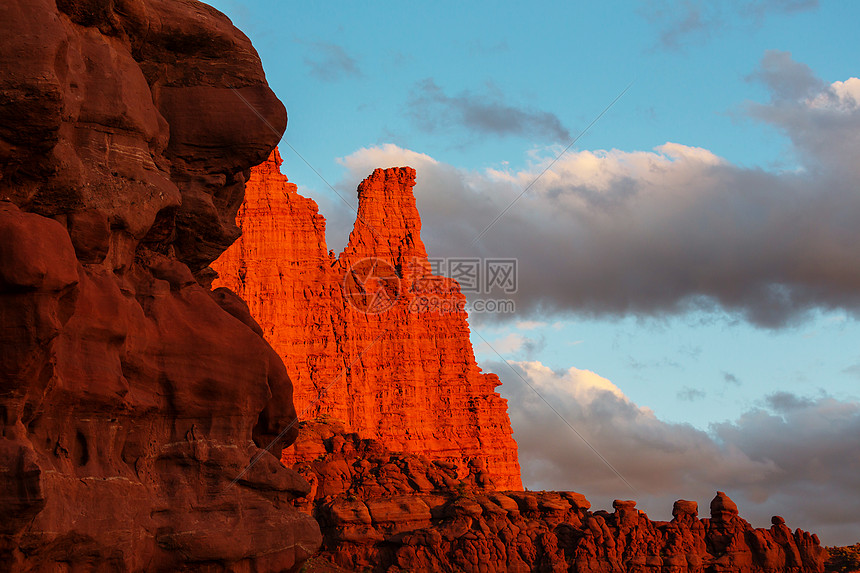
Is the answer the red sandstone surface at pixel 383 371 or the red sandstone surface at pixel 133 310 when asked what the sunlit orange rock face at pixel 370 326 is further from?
the red sandstone surface at pixel 133 310

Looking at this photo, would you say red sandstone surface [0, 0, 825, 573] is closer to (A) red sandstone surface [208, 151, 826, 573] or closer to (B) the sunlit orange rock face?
(A) red sandstone surface [208, 151, 826, 573]

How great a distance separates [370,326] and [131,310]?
3481 inches

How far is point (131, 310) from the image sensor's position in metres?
21.2

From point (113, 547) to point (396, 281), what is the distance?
93484 millimetres

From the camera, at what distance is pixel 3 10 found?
731 inches

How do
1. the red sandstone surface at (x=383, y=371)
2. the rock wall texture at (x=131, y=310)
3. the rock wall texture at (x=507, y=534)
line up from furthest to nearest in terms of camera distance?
the red sandstone surface at (x=383, y=371), the rock wall texture at (x=507, y=534), the rock wall texture at (x=131, y=310)

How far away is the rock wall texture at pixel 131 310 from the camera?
18016 millimetres

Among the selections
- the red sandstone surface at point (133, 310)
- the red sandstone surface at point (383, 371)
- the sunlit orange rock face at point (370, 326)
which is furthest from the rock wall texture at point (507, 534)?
the red sandstone surface at point (133, 310)

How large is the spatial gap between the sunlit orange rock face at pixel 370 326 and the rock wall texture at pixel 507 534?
33.4 metres

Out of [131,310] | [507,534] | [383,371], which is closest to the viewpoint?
[131,310]

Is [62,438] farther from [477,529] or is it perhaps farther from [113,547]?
[477,529]

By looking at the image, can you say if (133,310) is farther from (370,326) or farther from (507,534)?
(370,326)

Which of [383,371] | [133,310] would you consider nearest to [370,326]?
[383,371]

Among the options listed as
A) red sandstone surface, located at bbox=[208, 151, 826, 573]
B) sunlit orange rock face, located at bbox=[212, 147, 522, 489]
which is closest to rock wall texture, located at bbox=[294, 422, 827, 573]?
red sandstone surface, located at bbox=[208, 151, 826, 573]
